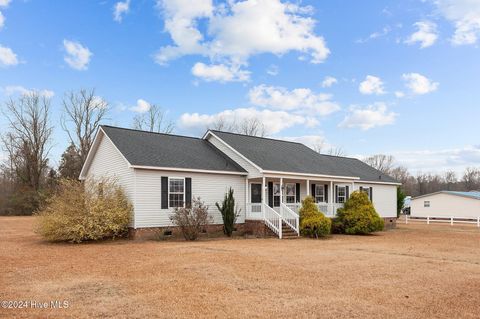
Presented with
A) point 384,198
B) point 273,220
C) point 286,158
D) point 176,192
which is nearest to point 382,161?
point 384,198

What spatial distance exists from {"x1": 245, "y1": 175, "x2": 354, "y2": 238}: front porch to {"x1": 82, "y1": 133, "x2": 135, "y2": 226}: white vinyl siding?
6509 mm

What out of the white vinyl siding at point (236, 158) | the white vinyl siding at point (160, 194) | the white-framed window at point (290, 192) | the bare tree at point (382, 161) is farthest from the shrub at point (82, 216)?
the bare tree at point (382, 161)

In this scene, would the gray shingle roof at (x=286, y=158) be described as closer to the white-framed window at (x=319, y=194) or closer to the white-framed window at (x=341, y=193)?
the white-framed window at (x=341, y=193)

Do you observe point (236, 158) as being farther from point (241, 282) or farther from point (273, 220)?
point (241, 282)

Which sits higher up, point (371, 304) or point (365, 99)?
point (365, 99)

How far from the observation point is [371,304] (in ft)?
23.8

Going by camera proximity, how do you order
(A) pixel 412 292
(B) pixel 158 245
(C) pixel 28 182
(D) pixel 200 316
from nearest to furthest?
(D) pixel 200 316 < (A) pixel 412 292 < (B) pixel 158 245 < (C) pixel 28 182

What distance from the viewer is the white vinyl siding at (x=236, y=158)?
70.8 ft

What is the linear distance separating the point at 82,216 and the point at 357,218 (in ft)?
47.9

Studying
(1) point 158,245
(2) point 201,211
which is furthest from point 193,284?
(2) point 201,211

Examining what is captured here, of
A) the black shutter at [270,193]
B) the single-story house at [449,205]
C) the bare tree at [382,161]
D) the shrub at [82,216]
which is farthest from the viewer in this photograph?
the bare tree at [382,161]

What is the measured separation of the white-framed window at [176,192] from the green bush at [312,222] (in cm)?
611

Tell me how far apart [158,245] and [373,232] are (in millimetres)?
14575

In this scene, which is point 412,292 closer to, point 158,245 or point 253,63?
point 158,245
